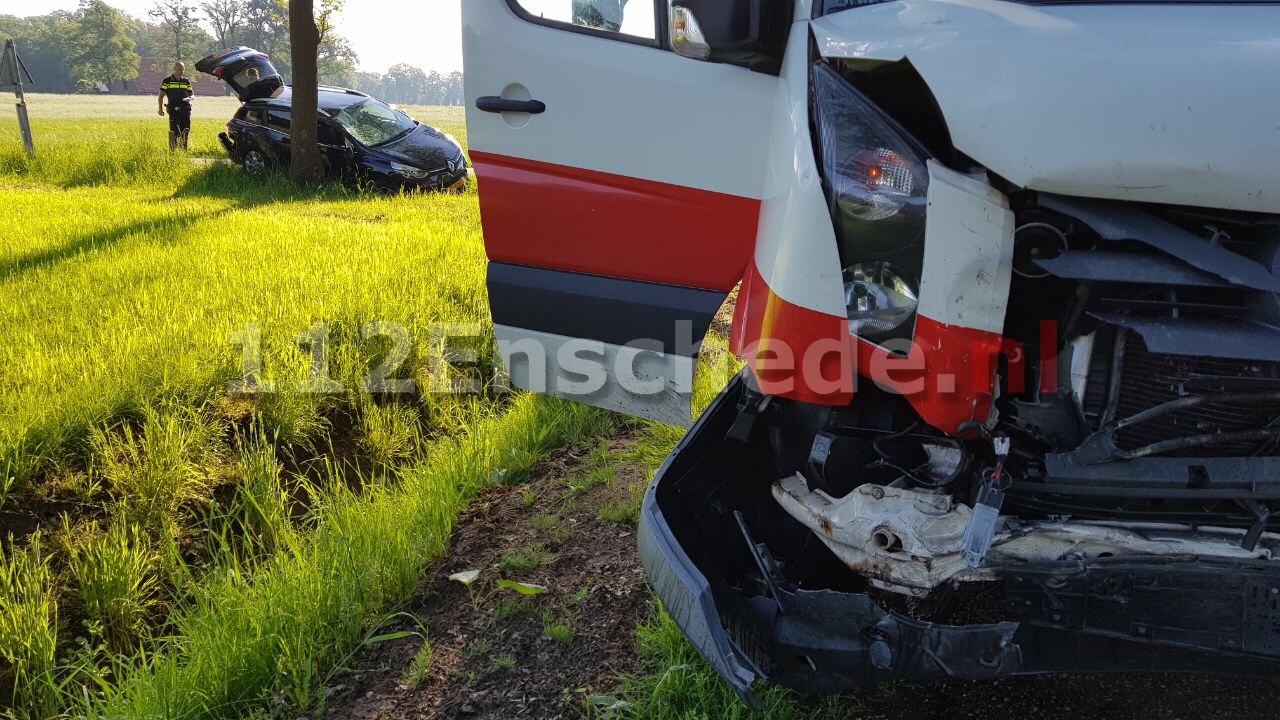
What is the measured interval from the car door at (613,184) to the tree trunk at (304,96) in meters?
9.35

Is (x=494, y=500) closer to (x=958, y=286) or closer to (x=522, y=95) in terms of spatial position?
(x=522, y=95)

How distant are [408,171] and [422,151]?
419mm

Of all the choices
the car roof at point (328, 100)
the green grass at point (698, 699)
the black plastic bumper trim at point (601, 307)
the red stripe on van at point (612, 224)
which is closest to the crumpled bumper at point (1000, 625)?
the green grass at point (698, 699)

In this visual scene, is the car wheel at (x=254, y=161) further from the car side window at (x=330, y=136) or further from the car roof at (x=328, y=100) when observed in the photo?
the car side window at (x=330, y=136)

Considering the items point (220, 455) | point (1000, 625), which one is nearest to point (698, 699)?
point (1000, 625)

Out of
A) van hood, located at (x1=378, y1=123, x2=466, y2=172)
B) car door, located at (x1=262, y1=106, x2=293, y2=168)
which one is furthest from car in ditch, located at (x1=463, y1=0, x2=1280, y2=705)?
car door, located at (x1=262, y1=106, x2=293, y2=168)

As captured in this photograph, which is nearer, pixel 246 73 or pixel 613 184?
pixel 613 184

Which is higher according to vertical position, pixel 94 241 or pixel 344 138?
pixel 344 138

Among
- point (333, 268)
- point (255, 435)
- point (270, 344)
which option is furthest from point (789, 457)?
point (333, 268)

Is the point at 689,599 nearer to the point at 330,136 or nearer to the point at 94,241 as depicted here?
the point at 94,241

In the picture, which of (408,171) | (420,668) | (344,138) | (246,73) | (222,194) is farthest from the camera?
(246,73)

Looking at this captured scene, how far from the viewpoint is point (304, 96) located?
1177 cm

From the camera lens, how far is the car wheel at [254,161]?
12.7 m

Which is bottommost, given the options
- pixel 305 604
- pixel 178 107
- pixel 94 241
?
pixel 305 604
